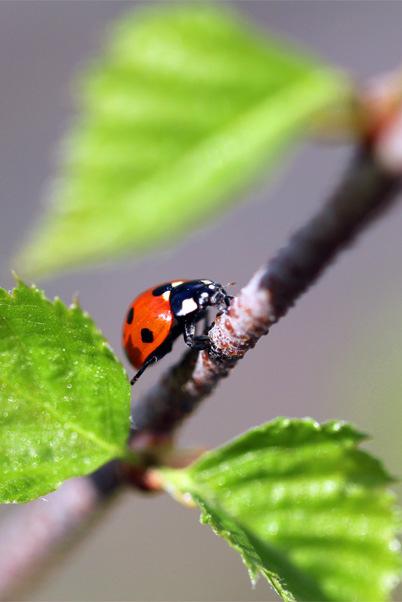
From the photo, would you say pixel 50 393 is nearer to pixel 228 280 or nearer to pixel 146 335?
pixel 146 335

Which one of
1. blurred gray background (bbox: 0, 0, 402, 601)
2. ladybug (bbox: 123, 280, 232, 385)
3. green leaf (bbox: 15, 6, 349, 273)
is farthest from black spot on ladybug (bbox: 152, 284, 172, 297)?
blurred gray background (bbox: 0, 0, 402, 601)

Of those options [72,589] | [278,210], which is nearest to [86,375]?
[72,589]

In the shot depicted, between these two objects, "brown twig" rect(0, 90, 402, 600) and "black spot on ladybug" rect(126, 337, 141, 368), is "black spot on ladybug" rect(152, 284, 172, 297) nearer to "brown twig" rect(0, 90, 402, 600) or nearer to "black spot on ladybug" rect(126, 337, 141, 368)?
"black spot on ladybug" rect(126, 337, 141, 368)

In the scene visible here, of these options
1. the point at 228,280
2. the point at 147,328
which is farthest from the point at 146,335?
the point at 228,280

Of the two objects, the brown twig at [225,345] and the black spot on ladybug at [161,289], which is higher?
the black spot on ladybug at [161,289]

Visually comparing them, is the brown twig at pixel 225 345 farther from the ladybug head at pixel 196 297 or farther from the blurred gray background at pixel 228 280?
the blurred gray background at pixel 228 280

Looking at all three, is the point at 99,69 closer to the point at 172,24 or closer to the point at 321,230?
Answer: the point at 172,24

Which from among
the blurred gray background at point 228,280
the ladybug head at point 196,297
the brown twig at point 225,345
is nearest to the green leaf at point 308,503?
the brown twig at point 225,345
